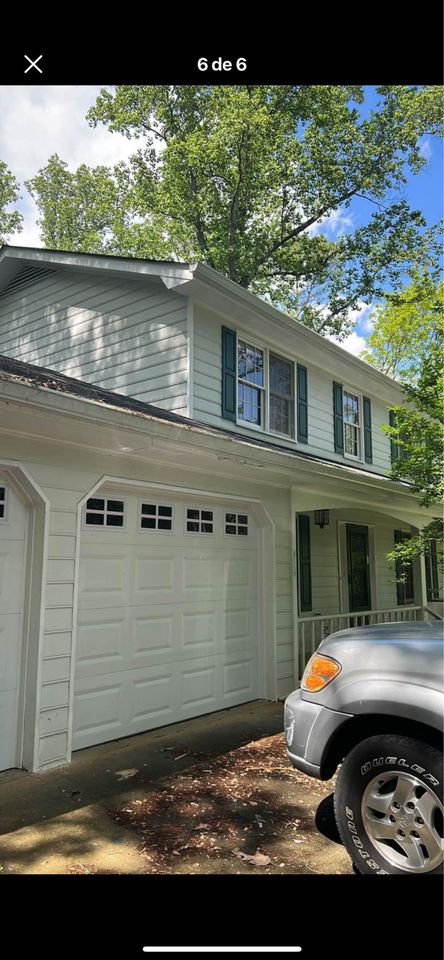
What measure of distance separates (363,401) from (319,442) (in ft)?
7.75

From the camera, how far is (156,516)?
6.11 m

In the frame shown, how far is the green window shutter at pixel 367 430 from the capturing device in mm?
12406

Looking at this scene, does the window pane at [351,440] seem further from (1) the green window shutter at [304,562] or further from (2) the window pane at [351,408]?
(1) the green window shutter at [304,562]

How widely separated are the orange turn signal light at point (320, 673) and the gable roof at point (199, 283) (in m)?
5.79

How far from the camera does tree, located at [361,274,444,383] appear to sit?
12.7m

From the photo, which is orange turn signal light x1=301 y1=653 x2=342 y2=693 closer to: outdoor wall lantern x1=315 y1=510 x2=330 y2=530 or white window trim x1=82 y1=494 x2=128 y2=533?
white window trim x1=82 y1=494 x2=128 y2=533

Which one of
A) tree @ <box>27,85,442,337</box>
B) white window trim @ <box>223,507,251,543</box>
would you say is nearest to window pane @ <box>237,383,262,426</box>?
white window trim @ <box>223,507,251,543</box>

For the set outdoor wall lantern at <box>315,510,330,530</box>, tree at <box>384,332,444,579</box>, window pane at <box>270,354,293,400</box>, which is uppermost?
window pane at <box>270,354,293,400</box>

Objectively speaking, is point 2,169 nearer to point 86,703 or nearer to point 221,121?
point 221,121

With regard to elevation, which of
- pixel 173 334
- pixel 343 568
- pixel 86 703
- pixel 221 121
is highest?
pixel 221 121

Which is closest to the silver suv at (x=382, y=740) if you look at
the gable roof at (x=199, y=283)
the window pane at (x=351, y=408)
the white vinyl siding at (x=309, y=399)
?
the white vinyl siding at (x=309, y=399)

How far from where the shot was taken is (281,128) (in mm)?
17812

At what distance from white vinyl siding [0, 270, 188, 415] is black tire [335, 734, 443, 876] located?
580 centimetres
